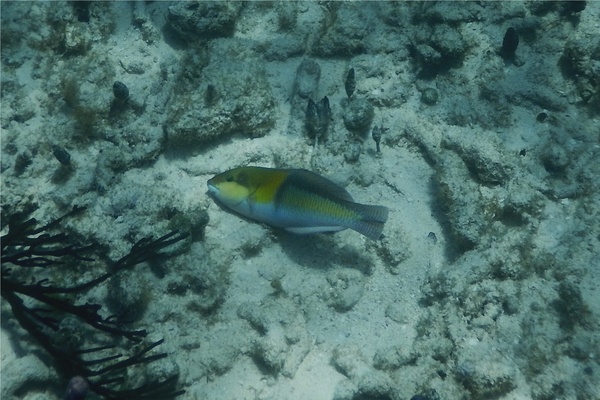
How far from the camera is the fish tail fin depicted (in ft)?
10.6

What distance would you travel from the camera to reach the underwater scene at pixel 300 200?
122 inches

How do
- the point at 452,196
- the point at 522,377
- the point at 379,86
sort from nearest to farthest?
the point at 522,377 → the point at 452,196 → the point at 379,86

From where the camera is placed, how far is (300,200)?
3.39m

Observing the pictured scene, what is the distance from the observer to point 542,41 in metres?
4.46

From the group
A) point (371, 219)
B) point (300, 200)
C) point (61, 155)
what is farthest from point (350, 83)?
point (61, 155)

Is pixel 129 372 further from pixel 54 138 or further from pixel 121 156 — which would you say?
pixel 54 138

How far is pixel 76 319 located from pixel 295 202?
5.66 feet

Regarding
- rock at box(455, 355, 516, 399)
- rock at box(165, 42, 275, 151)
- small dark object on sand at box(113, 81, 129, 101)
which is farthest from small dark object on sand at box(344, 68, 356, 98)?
rock at box(455, 355, 516, 399)

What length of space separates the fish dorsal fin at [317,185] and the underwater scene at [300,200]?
0.06 feet

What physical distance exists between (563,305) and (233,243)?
8.08ft

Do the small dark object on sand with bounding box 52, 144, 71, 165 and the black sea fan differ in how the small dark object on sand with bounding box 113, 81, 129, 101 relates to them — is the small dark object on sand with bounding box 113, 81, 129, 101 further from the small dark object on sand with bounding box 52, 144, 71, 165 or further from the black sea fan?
the black sea fan

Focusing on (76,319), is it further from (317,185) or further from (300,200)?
(317,185)

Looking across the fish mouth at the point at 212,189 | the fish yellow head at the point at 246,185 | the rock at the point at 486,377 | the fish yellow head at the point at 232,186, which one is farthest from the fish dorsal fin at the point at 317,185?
the rock at the point at 486,377

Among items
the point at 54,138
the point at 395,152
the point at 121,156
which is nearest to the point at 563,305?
the point at 395,152
